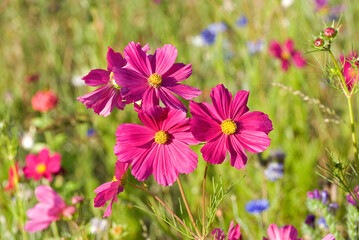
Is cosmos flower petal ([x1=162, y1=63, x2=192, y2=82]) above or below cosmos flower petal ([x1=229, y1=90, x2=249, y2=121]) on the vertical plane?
above

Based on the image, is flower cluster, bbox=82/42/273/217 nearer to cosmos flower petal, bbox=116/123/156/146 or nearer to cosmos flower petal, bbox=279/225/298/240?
cosmos flower petal, bbox=116/123/156/146

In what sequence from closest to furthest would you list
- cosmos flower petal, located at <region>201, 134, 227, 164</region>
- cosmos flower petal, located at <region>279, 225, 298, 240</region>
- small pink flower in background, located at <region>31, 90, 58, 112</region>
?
cosmos flower petal, located at <region>201, 134, 227, 164</region>
cosmos flower petal, located at <region>279, 225, 298, 240</region>
small pink flower in background, located at <region>31, 90, 58, 112</region>

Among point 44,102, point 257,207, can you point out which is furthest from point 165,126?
point 44,102

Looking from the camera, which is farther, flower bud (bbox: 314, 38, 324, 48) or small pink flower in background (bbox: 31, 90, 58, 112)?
small pink flower in background (bbox: 31, 90, 58, 112)

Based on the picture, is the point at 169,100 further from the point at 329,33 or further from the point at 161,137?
the point at 329,33

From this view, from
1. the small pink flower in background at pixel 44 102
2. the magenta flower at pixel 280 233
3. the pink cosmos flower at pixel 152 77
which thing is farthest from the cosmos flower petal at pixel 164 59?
the small pink flower in background at pixel 44 102

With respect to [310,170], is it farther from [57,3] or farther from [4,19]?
[4,19]

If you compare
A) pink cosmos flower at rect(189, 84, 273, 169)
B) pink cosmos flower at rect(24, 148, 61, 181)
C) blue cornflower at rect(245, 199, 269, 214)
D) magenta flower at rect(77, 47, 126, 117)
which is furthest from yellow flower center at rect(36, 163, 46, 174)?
pink cosmos flower at rect(189, 84, 273, 169)

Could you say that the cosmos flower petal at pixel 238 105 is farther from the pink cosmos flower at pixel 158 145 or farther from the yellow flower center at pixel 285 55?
the yellow flower center at pixel 285 55

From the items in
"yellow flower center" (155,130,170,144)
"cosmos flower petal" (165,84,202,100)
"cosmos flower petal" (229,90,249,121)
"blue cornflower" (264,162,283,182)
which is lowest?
"blue cornflower" (264,162,283,182)
